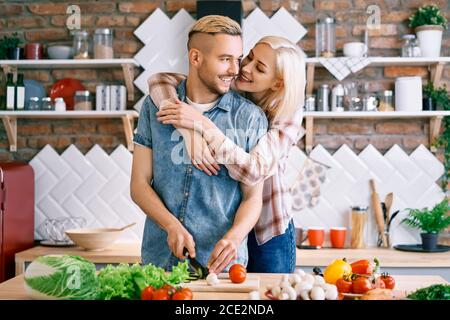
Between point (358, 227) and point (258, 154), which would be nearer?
point (258, 154)

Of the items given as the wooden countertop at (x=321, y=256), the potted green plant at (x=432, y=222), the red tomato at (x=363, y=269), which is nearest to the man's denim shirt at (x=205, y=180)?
the red tomato at (x=363, y=269)

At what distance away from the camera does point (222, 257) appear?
1611 mm

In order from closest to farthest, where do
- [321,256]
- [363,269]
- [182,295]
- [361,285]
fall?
[182,295]
[361,285]
[363,269]
[321,256]

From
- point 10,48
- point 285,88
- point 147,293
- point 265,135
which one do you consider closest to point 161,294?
point 147,293

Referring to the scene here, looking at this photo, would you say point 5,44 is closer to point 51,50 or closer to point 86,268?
point 51,50

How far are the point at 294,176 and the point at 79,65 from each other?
3.80 feet

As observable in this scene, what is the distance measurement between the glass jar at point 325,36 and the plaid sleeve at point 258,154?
1414mm

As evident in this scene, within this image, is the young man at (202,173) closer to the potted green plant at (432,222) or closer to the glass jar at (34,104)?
the potted green plant at (432,222)

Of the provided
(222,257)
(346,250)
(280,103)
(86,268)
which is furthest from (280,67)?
(346,250)

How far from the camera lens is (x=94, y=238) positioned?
296cm

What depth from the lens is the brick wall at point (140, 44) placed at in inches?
129

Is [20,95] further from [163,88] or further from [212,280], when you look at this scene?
[212,280]

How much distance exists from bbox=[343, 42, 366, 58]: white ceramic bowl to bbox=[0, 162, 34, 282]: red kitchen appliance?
1.59 m

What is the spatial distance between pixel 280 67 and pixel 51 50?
1.75 meters
